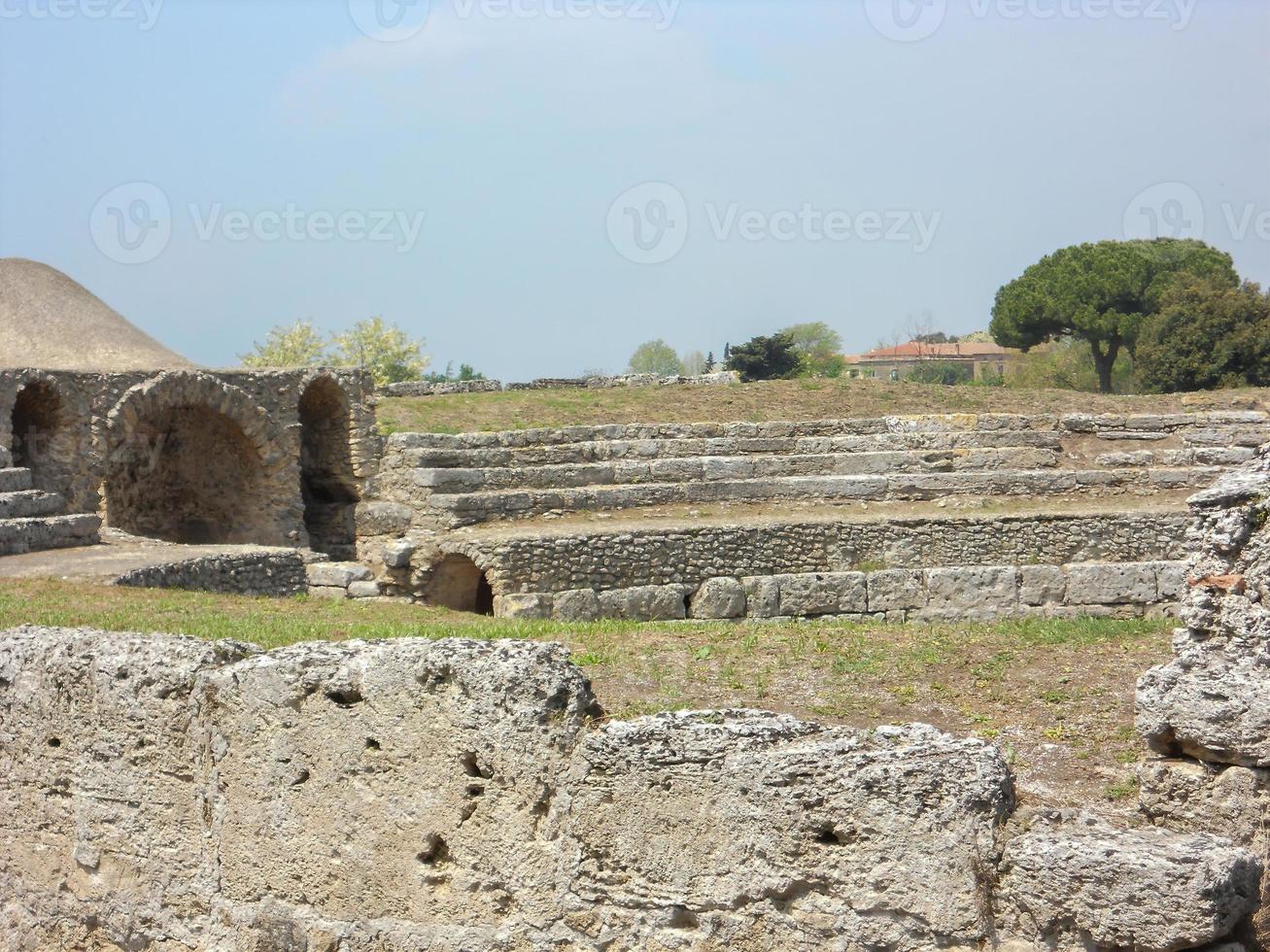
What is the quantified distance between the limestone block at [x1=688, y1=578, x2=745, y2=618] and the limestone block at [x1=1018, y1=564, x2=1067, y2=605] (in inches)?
139

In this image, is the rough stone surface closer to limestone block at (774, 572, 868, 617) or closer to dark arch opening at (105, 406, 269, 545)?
limestone block at (774, 572, 868, 617)

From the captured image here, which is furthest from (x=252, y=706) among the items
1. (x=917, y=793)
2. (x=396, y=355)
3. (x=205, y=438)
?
(x=396, y=355)

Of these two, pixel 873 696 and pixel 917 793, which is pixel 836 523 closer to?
pixel 873 696

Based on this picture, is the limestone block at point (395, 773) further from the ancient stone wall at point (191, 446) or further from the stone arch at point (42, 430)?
the ancient stone wall at point (191, 446)

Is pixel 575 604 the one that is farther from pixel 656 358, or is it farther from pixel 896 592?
pixel 656 358

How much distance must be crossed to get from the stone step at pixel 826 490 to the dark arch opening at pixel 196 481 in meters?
3.95

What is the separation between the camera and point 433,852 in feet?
17.3

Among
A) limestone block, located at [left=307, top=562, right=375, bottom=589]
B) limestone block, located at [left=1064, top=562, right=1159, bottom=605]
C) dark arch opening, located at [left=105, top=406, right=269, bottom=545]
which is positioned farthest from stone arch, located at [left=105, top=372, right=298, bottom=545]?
limestone block, located at [left=1064, top=562, right=1159, bottom=605]

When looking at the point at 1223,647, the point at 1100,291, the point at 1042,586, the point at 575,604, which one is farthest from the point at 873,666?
the point at 1100,291

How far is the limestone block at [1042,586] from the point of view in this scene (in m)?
17.2

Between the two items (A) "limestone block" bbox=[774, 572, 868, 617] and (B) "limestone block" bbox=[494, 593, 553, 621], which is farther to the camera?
(A) "limestone block" bbox=[774, 572, 868, 617]

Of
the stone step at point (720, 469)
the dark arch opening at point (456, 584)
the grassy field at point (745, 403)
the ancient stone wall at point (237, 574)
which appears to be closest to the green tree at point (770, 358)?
the grassy field at point (745, 403)

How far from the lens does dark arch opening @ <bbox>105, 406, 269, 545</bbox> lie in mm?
20172

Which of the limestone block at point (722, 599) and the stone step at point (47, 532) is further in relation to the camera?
the limestone block at point (722, 599)
